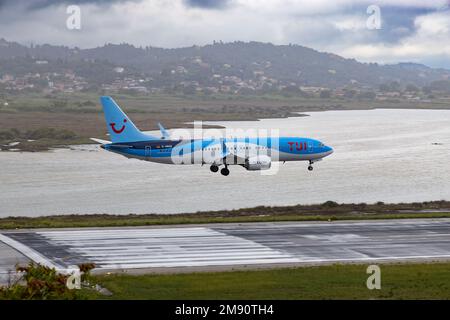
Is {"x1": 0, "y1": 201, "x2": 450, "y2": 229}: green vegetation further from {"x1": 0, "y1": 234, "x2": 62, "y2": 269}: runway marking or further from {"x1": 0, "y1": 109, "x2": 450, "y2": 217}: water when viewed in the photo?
{"x1": 0, "y1": 234, "x2": 62, "y2": 269}: runway marking

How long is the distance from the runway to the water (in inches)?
953

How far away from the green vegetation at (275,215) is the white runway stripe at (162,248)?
17.3ft

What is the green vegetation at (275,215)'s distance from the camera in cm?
6341

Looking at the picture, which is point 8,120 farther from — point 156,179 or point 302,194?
point 302,194

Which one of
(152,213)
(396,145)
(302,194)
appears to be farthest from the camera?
(396,145)

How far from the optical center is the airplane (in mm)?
83250

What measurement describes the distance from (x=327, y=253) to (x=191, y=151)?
37.7 metres

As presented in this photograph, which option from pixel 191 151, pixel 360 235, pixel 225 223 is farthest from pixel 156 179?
pixel 360 235

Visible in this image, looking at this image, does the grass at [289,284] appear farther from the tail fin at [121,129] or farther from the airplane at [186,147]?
the tail fin at [121,129]

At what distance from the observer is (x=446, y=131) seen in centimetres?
18862

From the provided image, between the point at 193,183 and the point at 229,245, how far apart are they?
1939 inches

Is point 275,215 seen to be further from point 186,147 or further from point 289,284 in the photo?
point 289,284

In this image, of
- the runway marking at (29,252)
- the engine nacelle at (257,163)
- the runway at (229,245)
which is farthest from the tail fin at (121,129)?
the runway marking at (29,252)

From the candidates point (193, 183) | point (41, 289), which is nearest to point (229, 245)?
point (41, 289)
